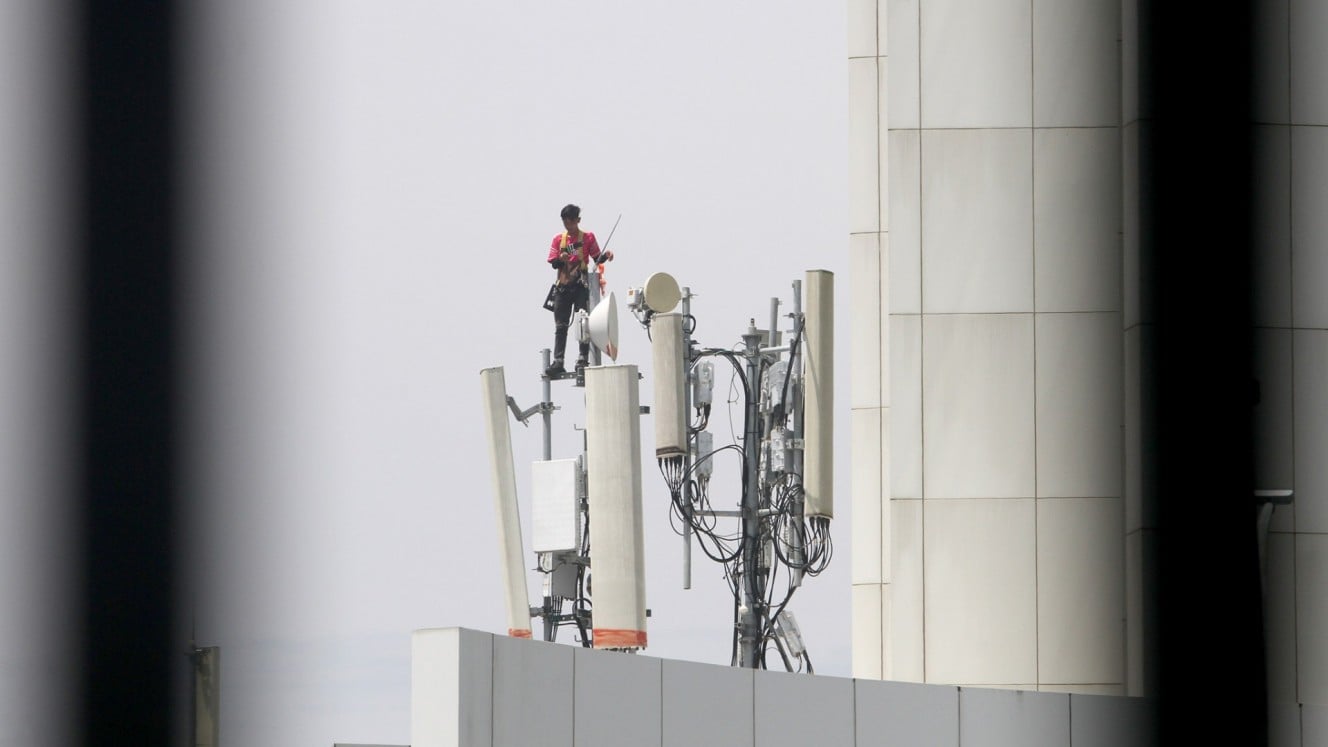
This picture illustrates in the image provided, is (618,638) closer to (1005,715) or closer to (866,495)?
(866,495)

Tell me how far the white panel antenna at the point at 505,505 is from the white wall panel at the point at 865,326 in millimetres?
5170

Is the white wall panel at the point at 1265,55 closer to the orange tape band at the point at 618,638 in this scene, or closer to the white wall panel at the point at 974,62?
the white wall panel at the point at 974,62

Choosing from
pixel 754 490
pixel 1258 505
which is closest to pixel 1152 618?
pixel 1258 505

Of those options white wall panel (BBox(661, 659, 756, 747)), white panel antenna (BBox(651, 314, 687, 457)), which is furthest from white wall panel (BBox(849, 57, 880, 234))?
white wall panel (BBox(661, 659, 756, 747))

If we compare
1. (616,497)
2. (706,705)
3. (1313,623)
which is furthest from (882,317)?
(1313,623)

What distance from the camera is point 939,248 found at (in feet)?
43.9

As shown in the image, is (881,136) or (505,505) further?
A: (505,505)

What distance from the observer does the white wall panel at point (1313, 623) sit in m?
6.79

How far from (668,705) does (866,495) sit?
9.12 m

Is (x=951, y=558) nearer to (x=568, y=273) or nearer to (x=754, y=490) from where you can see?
(x=754, y=490)

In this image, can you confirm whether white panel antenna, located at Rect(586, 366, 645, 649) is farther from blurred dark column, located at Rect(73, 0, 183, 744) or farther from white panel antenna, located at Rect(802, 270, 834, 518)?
blurred dark column, located at Rect(73, 0, 183, 744)

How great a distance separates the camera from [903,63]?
13.6m

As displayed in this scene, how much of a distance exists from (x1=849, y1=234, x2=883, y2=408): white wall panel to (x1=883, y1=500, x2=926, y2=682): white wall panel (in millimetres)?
6058

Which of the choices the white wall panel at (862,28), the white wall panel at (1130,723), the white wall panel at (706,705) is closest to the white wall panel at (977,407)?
the white wall panel at (706,705)
